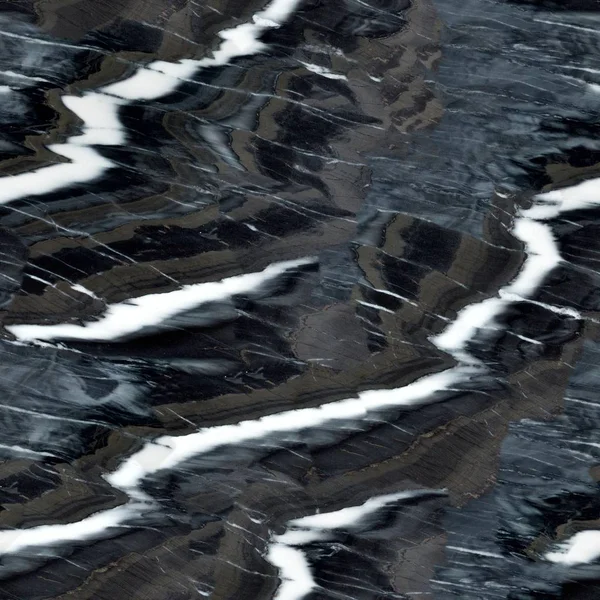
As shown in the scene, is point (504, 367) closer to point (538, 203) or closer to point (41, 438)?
point (538, 203)

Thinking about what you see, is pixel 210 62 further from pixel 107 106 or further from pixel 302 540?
pixel 302 540

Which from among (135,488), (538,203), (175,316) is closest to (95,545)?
(135,488)

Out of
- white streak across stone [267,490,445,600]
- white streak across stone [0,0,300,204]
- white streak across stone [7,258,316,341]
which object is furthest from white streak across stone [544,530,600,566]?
white streak across stone [0,0,300,204]

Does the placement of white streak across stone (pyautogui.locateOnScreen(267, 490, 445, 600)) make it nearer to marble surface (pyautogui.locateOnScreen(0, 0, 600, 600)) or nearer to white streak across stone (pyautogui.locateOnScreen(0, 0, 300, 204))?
marble surface (pyautogui.locateOnScreen(0, 0, 600, 600))

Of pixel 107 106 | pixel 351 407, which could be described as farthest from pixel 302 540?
pixel 107 106

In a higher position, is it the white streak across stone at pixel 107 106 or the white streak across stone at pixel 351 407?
the white streak across stone at pixel 107 106

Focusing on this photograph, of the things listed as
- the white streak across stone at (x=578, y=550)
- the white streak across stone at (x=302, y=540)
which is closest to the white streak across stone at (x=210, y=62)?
the white streak across stone at (x=302, y=540)

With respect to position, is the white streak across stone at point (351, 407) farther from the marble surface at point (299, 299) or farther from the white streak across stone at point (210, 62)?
the white streak across stone at point (210, 62)
